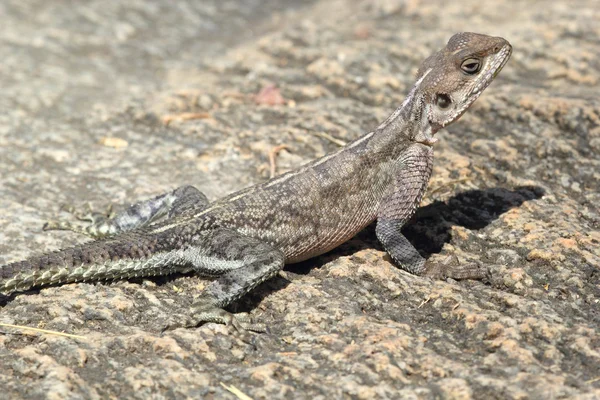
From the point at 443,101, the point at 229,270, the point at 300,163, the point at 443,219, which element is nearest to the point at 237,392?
the point at 229,270

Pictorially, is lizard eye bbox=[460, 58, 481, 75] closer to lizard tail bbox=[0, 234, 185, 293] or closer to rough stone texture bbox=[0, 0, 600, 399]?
rough stone texture bbox=[0, 0, 600, 399]

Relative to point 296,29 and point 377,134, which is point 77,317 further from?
point 296,29

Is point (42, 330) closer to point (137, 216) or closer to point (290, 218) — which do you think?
point (137, 216)

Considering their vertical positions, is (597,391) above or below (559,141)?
below

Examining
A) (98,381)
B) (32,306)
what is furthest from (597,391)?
(32,306)

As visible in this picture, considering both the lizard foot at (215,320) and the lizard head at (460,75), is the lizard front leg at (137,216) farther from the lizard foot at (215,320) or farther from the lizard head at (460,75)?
the lizard head at (460,75)

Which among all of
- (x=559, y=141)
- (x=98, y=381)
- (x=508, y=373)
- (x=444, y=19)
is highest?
(x=444, y=19)
